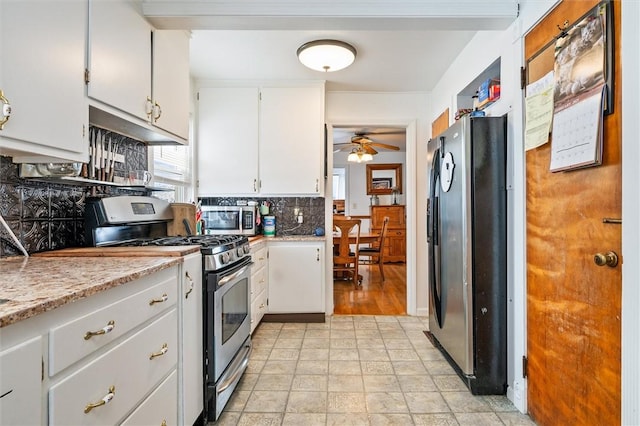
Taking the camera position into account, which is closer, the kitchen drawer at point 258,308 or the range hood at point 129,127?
the range hood at point 129,127

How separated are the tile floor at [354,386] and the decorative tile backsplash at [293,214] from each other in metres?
1.11

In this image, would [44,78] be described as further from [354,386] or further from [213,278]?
[354,386]

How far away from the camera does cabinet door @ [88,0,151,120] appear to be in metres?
1.39

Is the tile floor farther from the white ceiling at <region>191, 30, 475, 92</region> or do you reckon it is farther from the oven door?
the white ceiling at <region>191, 30, 475, 92</region>

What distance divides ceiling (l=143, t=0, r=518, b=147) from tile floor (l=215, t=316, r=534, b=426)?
221 centimetres

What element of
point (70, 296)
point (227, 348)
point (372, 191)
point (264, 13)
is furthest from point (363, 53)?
point (372, 191)

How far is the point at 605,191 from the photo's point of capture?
120cm

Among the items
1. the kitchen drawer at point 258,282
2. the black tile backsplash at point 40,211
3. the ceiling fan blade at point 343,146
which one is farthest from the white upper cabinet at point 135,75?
the ceiling fan blade at point 343,146

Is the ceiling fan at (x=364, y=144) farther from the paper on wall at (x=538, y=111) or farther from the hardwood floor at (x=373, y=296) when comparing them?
the paper on wall at (x=538, y=111)

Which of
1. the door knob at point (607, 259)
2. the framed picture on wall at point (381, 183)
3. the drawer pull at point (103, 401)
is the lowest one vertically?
the drawer pull at point (103, 401)

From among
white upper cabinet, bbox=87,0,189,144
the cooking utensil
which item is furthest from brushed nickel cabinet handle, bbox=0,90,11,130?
the cooking utensil

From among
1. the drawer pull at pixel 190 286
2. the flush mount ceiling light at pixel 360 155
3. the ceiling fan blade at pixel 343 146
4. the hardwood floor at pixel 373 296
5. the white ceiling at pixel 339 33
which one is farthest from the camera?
the ceiling fan blade at pixel 343 146

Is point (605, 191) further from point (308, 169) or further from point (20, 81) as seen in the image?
point (308, 169)

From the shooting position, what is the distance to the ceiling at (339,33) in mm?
1814
